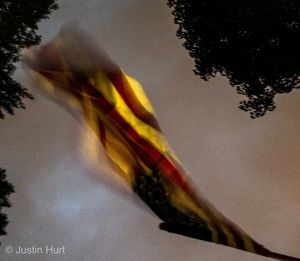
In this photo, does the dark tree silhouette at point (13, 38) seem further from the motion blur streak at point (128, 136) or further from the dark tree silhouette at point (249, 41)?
the dark tree silhouette at point (249, 41)

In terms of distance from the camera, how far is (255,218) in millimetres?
7867

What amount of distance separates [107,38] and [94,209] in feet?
8.26

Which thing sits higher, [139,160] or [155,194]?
[139,160]

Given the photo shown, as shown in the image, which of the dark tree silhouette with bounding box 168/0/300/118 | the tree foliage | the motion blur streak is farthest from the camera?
the motion blur streak

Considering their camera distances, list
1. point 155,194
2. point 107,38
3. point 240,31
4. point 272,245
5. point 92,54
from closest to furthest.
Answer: point 240,31 → point 155,194 → point 92,54 → point 272,245 → point 107,38

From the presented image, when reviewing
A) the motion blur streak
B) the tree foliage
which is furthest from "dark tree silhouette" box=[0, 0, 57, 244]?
the motion blur streak

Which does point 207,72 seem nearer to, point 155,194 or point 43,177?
point 155,194

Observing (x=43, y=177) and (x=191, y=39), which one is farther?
(x=43, y=177)

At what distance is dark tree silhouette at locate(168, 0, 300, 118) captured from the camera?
6113mm

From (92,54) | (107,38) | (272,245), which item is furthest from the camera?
(107,38)

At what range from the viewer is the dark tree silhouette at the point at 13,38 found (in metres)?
6.41

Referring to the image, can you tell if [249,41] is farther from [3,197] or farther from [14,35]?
[3,197]

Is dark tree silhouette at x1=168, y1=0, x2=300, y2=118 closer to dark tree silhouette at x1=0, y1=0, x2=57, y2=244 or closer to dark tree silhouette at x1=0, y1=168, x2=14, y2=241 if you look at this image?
dark tree silhouette at x1=0, y1=0, x2=57, y2=244

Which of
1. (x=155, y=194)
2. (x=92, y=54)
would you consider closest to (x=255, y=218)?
(x=155, y=194)
